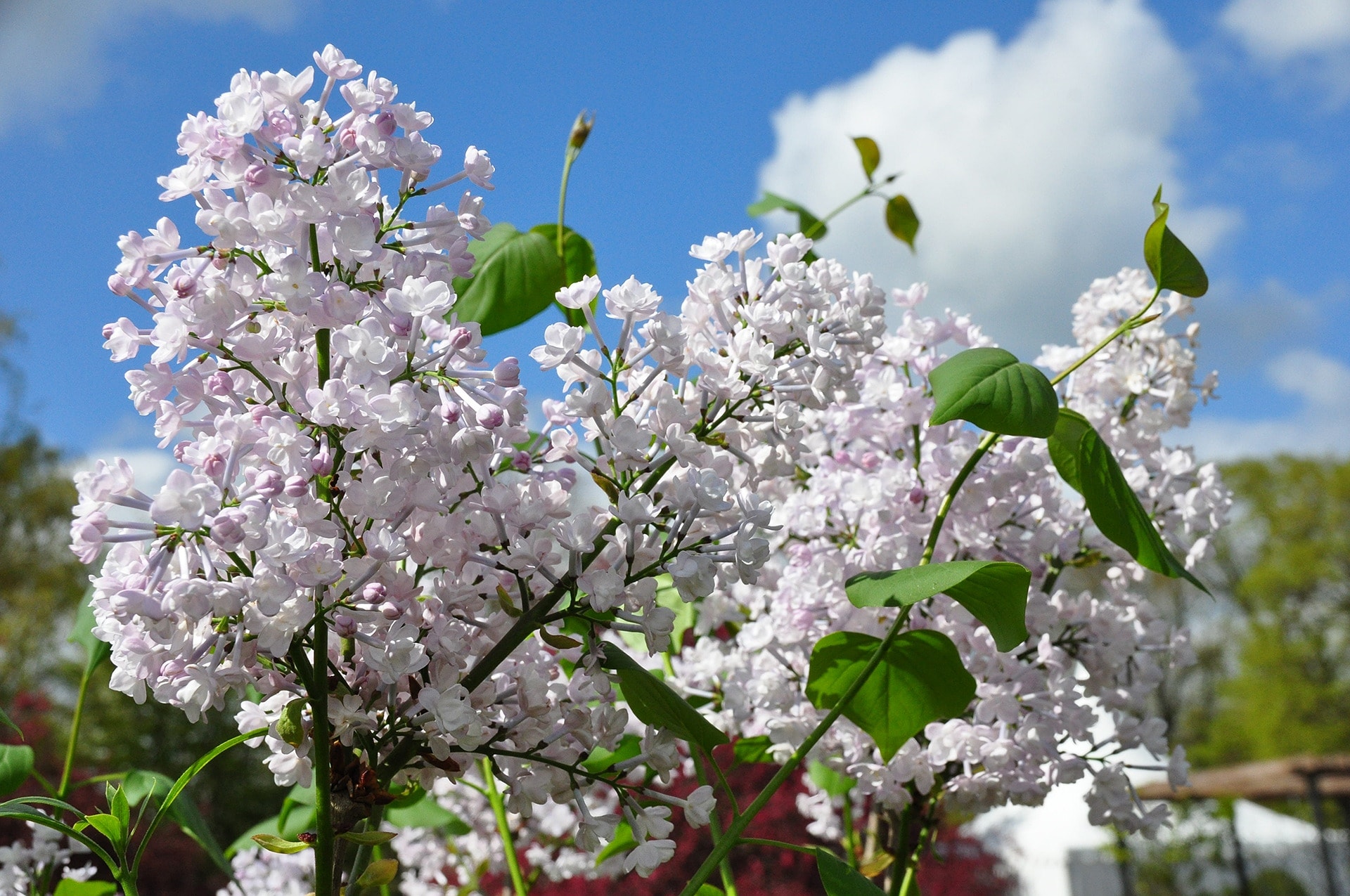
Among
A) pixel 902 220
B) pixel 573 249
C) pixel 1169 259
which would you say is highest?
pixel 902 220

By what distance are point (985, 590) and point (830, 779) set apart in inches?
22.9

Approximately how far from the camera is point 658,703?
734 millimetres

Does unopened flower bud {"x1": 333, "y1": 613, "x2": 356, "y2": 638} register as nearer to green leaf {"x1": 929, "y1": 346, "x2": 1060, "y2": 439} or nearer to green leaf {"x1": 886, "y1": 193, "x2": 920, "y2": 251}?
green leaf {"x1": 929, "y1": 346, "x2": 1060, "y2": 439}

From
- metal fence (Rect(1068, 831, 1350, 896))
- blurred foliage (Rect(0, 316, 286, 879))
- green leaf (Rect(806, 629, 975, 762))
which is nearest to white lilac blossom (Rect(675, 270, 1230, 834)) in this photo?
green leaf (Rect(806, 629, 975, 762))

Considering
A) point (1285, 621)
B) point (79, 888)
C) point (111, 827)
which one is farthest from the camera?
point (1285, 621)

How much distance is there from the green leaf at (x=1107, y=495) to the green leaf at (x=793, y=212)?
1.41ft

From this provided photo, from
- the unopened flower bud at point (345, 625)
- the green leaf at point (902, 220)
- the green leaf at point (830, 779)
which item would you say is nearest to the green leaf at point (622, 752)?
the green leaf at point (830, 779)

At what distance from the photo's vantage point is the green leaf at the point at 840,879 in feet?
2.41

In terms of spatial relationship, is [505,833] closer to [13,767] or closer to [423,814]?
[423,814]

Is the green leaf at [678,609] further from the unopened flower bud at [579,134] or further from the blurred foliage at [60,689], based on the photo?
the blurred foliage at [60,689]

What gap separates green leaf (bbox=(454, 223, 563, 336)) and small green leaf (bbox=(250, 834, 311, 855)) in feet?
1.69

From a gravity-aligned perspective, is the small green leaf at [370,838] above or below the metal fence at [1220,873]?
below

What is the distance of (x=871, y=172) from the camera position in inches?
51.3

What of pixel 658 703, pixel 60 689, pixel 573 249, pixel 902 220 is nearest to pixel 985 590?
pixel 658 703
